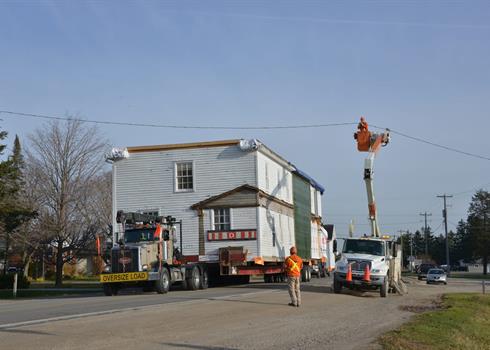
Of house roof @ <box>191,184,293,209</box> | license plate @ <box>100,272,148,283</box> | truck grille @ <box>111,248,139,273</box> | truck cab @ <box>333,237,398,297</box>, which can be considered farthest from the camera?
house roof @ <box>191,184,293,209</box>

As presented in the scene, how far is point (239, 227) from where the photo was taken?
27.6m

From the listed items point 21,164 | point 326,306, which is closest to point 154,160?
point 326,306

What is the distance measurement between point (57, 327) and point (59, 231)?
2930cm

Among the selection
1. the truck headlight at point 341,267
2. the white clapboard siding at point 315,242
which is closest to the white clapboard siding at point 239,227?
the truck headlight at point 341,267

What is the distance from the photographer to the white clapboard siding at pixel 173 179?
2792 cm

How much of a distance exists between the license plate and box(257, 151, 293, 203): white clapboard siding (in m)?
7.02

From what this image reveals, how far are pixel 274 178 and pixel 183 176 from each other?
470cm

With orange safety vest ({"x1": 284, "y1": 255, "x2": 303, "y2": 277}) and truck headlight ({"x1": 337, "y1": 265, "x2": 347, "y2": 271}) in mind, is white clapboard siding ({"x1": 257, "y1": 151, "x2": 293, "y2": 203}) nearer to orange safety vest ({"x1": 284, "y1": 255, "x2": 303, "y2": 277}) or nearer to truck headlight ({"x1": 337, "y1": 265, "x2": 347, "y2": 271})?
truck headlight ({"x1": 337, "y1": 265, "x2": 347, "y2": 271})

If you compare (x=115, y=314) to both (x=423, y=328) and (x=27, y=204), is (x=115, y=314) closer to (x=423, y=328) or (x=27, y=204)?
(x=423, y=328)

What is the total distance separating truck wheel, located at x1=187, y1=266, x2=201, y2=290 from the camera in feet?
86.1

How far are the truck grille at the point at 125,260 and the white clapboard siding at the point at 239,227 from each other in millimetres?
4801

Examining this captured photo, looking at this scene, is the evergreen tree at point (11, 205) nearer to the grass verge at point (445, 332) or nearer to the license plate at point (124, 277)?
the license plate at point (124, 277)

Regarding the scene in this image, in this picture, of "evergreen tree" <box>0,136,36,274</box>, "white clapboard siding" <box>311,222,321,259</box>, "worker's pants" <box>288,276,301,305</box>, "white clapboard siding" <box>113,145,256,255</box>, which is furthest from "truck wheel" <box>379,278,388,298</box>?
"evergreen tree" <box>0,136,36,274</box>

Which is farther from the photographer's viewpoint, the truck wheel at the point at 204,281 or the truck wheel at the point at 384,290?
the truck wheel at the point at 204,281
